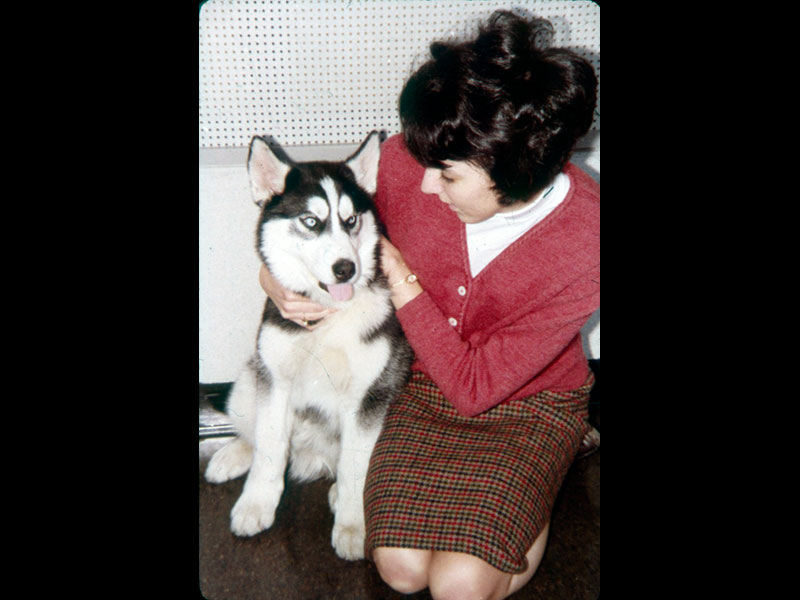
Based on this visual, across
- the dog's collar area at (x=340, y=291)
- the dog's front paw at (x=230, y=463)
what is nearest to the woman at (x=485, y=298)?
the dog's collar area at (x=340, y=291)

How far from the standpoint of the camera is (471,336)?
1.76m

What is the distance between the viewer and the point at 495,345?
1.62m

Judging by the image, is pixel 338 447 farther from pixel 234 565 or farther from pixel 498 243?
pixel 498 243

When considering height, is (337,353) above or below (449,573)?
above

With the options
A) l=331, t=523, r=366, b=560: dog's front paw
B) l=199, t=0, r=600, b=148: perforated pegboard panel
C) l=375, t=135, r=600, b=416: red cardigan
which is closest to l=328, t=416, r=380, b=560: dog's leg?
l=331, t=523, r=366, b=560: dog's front paw

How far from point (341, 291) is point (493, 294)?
46 centimetres

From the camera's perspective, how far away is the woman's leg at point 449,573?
154cm

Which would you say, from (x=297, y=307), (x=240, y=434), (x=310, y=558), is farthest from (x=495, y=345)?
(x=240, y=434)

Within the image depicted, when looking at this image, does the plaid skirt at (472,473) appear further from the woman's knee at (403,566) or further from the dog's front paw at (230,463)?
the dog's front paw at (230,463)

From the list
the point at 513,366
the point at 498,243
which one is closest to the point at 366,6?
the point at 498,243

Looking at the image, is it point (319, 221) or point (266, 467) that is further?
point (266, 467)

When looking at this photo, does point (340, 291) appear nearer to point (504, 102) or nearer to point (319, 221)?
point (319, 221)

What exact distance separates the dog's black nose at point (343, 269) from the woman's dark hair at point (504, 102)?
0.37 meters

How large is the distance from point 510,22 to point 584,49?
0.51 metres
